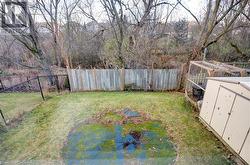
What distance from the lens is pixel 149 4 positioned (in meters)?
11.8

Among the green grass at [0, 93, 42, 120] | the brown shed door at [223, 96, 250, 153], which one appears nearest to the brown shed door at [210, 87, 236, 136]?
the brown shed door at [223, 96, 250, 153]

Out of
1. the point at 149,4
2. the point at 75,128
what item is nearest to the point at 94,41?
the point at 149,4

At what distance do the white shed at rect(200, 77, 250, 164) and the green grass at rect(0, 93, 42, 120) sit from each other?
22.4 feet

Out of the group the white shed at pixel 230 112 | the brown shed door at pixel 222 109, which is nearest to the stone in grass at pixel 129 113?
the white shed at pixel 230 112

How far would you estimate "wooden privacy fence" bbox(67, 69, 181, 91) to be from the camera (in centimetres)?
932

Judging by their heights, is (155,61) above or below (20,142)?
above

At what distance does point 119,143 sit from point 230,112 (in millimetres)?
2997

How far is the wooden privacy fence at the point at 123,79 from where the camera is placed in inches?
367

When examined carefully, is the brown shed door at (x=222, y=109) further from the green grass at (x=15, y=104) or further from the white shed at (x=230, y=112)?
the green grass at (x=15, y=104)

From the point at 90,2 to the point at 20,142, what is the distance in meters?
11.4

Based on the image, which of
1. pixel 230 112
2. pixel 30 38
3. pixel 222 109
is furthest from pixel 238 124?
pixel 30 38

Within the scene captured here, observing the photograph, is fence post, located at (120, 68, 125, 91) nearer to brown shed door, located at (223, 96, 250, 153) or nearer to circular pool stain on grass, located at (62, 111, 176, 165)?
circular pool stain on grass, located at (62, 111, 176, 165)

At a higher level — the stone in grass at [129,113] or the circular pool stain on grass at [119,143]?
the circular pool stain on grass at [119,143]

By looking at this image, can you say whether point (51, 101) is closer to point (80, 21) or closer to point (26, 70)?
point (26, 70)
